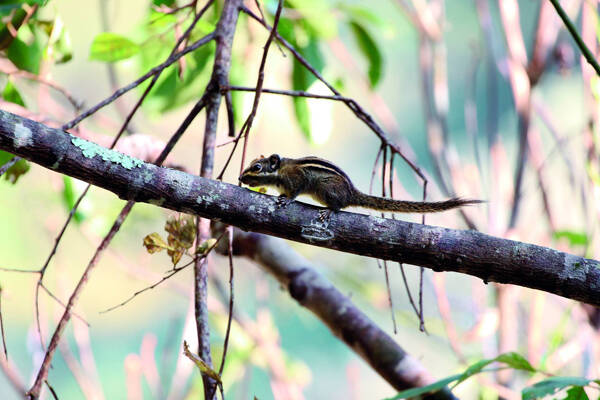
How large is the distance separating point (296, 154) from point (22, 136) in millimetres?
3627

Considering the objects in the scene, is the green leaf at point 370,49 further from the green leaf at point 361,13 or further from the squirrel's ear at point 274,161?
the squirrel's ear at point 274,161

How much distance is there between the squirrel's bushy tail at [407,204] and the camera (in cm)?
167

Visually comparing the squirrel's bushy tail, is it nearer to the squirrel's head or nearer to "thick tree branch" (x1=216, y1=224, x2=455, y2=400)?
the squirrel's head

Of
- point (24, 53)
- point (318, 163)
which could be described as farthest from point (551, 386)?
point (24, 53)

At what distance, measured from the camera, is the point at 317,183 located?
2035 mm

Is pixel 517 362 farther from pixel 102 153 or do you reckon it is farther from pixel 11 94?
pixel 11 94

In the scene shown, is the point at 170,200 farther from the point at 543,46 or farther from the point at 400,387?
the point at 543,46

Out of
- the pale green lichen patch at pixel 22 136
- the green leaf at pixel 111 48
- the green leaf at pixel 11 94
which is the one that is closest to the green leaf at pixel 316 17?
the green leaf at pixel 111 48

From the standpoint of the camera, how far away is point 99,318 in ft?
15.2

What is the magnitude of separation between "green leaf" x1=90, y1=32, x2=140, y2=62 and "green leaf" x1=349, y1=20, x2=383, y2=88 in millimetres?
899

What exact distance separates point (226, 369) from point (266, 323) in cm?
47

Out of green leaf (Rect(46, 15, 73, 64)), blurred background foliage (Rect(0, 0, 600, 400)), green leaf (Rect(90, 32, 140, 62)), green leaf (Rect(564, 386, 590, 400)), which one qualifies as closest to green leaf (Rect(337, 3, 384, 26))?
blurred background foliage (Rect(0, 0, 600, 400))

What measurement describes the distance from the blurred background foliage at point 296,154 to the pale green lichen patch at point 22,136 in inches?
21.3

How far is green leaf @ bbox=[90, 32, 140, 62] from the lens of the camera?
192 cm
